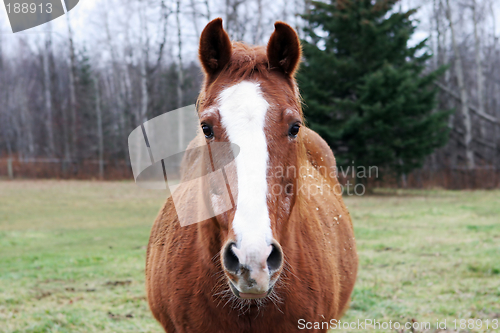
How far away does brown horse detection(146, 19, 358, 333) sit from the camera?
65.2 inches

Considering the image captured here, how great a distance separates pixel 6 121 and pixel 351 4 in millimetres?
30358

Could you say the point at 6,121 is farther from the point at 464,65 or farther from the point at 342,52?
the point at 464,65

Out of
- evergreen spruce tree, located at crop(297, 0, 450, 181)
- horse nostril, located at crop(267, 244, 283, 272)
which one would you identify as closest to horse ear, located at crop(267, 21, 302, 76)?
horse nostril, located at crop(267, 244, 283, 272)

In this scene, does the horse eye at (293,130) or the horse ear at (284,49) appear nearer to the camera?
the horse eye at (293,130)

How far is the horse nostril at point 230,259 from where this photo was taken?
5.34 feet

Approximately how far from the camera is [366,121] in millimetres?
16188

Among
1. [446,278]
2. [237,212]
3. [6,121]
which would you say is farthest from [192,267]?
[6,121]

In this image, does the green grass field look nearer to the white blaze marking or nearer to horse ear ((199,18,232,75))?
the white blaze marking

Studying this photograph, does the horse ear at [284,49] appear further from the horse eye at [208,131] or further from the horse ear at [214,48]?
the horse eye at [208,131]

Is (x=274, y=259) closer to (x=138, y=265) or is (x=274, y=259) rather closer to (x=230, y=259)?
(x=230, y=259)

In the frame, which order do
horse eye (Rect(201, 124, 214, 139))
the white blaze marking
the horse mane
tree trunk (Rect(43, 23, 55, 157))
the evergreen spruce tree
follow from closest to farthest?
the white blaze marking < horse eye (Rect(201, 124, 214, 139)) < the horse mane < the evergreen spruce tree < tree trunk (Rect(43, 23, 55, 157))

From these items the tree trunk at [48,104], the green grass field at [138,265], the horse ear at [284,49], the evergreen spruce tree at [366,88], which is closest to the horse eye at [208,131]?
the horse ear at [284,49]

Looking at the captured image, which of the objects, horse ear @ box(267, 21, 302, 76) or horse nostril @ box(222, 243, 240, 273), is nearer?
horse nostril @ box(222, 243, 240, 273)

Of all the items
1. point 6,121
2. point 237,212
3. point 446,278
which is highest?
point 6,121
